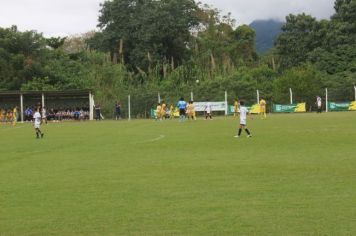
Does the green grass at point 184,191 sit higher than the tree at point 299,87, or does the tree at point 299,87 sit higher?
the tree at point 299,87

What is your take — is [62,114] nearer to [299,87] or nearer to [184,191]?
[299,87]

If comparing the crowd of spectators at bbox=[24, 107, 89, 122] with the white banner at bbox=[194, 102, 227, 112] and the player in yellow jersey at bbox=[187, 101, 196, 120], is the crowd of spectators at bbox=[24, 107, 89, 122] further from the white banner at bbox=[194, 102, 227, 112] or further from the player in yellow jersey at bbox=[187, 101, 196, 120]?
the player in yellow jersey at bbox=[187, 101, 196, 120]

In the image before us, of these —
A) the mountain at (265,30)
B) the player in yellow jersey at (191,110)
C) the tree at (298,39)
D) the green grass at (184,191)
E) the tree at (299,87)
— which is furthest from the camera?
the mountain at (265,30)

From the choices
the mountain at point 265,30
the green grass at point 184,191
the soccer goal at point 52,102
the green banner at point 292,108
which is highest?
the mountain at point 265,30

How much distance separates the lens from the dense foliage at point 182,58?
60312mm

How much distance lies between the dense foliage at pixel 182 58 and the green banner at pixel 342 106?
85cm

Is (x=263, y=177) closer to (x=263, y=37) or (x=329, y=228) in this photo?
(x=329, y=228)

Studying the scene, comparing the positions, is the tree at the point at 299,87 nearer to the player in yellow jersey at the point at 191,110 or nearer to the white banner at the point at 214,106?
the white banner at the point at 214,106

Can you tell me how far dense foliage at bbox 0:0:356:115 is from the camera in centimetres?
6031

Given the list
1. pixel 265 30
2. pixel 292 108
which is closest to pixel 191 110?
pixel 292 108

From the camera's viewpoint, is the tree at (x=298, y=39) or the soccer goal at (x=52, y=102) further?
the tree at (x=298, y=39)

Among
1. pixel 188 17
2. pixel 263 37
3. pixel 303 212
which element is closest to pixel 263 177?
pixel 303 212

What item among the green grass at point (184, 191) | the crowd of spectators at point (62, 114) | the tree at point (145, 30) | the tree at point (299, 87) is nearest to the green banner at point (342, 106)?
the tree at point (299, 87)

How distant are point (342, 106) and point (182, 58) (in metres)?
26.8
